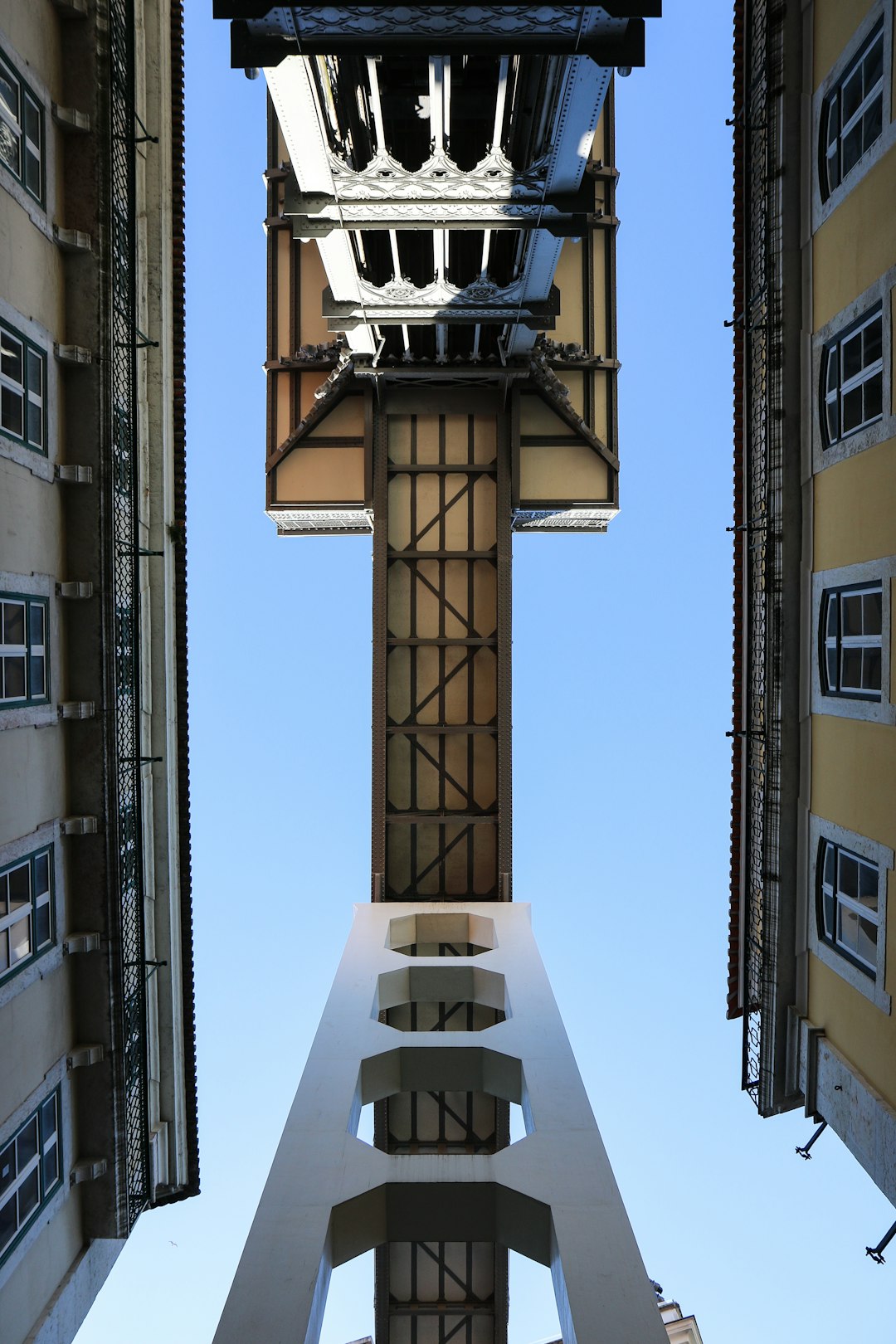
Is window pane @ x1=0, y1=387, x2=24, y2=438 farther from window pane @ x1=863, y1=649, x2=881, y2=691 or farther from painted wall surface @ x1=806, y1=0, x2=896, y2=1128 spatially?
window pane @ x1=863, y1=649, x2=881, y2=691

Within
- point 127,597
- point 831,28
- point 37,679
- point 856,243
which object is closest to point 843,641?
point 856,243

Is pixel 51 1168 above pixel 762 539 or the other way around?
the other way around

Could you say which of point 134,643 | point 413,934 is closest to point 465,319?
point 134,643

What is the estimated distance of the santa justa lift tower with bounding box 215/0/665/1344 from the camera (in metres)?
10.3

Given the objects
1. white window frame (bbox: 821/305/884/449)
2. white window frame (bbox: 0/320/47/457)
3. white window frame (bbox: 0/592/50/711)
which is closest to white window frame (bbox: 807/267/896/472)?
white window frame (bbox: 821/305/884/449)

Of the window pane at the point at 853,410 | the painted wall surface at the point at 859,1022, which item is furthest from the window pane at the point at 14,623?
the painted wall surface at the point at 859,1022

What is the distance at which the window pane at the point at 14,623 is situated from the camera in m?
10.1

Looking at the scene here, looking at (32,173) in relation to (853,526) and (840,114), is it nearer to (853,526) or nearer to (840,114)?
(840,114)

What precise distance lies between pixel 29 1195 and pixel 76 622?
21.3 feet

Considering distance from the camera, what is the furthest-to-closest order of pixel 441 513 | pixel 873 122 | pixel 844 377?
pixel 441 513
pixel 844 377
pixel 873 122

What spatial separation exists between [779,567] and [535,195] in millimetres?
6115

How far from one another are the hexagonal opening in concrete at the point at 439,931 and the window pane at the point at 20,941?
338 inches

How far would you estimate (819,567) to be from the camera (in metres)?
12.2

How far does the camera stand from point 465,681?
20156 mm
